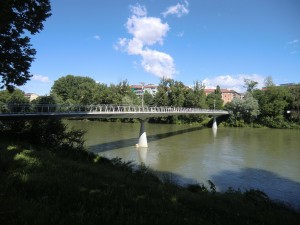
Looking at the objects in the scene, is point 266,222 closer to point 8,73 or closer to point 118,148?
point 8,73

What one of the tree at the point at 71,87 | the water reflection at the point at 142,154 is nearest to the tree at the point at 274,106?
the water reflection at the point at 142,154

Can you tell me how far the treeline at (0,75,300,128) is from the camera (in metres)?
77.7

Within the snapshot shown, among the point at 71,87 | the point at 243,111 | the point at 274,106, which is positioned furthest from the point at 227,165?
the point at 71,87

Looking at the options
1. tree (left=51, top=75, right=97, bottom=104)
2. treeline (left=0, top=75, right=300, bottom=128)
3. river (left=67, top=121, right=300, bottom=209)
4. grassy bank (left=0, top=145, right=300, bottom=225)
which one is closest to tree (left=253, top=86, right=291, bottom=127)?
treeline (left=0, top=75, right=300, bottom=128)

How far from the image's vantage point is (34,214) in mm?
4500

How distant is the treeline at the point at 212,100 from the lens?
255 ft

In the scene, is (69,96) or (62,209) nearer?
(62,209)

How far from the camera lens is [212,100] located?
104688 mm

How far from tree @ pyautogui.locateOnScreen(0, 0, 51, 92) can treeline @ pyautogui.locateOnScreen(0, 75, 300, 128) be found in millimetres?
42667

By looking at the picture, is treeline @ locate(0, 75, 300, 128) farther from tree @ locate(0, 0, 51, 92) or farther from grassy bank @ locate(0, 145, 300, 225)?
grassy bank @ locate(0, 145, 300, 225)

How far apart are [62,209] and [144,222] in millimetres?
1425

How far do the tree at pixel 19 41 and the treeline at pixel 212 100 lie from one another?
140 feet

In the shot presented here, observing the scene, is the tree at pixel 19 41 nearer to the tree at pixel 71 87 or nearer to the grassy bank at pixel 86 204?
the grassy bank at pixel 86 204

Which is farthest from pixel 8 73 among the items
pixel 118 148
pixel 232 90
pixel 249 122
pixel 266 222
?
pixel 232 90
